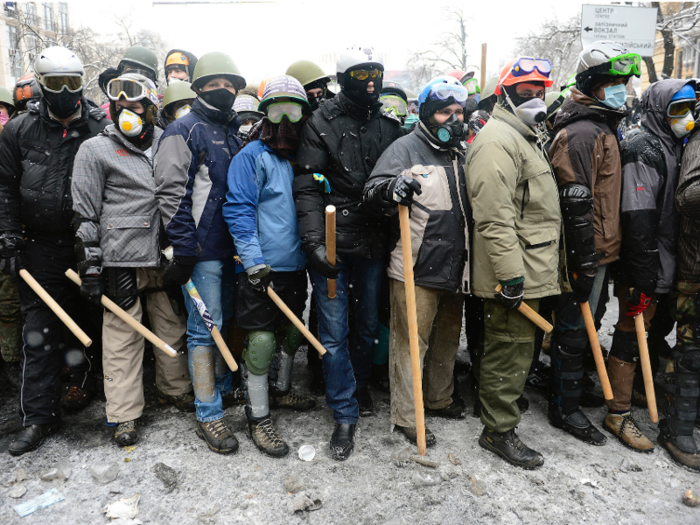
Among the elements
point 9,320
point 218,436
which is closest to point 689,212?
point 218,436

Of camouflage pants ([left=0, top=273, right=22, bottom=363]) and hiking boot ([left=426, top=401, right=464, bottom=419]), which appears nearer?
hiking boot ([left=426, top=401, right=464, bottom=419])

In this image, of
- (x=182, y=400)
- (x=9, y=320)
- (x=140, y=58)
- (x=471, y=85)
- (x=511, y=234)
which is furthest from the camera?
(x=471, y=85)

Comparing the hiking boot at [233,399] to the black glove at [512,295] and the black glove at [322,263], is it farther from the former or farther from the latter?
the black glove at [512,295]

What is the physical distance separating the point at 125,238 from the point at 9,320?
199 cm

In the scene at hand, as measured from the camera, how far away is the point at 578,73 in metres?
3.38

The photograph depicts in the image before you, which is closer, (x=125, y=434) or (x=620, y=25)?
(x=125, y=434)

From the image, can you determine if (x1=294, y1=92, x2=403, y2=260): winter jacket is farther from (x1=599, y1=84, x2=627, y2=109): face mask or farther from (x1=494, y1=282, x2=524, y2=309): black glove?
(x1=599, y1=84, x2=627, y2=109): face mask

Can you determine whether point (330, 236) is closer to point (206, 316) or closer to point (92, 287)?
point (206, 316)

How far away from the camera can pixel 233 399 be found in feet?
12.7

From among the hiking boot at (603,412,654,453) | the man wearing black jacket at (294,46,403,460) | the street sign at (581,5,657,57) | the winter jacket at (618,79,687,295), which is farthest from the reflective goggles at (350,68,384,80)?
the street sign at (581,5,657,57)

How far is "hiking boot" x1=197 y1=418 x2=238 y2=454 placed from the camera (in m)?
3.18

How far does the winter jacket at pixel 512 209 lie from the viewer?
2.85m

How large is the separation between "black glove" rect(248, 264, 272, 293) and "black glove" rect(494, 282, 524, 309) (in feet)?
4.77

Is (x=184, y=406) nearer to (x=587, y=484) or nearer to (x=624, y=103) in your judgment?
(x=587, y=484)
